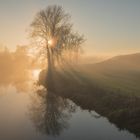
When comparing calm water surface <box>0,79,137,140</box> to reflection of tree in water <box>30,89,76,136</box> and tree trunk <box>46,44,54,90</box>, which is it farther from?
tree trunk <box>46,44,54,90</box>

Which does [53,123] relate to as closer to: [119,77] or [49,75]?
[49,75]

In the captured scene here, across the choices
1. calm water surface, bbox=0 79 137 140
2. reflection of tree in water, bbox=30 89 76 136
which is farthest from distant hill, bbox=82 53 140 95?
calm water surface, bbox=0 79 137 140

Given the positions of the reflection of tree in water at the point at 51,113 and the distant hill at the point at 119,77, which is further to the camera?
the distant hill at the point at 119,77

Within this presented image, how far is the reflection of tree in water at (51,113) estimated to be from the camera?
71.4 ft

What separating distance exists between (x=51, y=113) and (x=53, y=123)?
377 centimetres

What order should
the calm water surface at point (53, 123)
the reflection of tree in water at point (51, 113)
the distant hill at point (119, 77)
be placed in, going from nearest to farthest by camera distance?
the calm water surface at point (53, 123), the reflection of tree in water at point (51, 113), the distant hill at point (119, 77)

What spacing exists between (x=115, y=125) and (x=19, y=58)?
121 meters

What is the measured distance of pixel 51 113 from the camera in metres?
27.2

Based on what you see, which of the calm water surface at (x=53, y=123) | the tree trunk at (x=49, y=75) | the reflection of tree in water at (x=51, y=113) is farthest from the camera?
the tree trunk at (x=49, y=75)

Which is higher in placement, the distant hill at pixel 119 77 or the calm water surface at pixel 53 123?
the distant hill at pixel 119 77

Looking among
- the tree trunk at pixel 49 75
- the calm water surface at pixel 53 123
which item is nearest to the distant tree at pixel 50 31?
the tree trunk at pixel 49 75

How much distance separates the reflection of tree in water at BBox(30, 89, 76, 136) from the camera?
21.8 m

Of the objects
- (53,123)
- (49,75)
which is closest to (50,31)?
(49,75)

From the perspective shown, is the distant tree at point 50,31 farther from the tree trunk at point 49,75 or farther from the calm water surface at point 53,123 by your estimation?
the calm water surface at point 53,123
